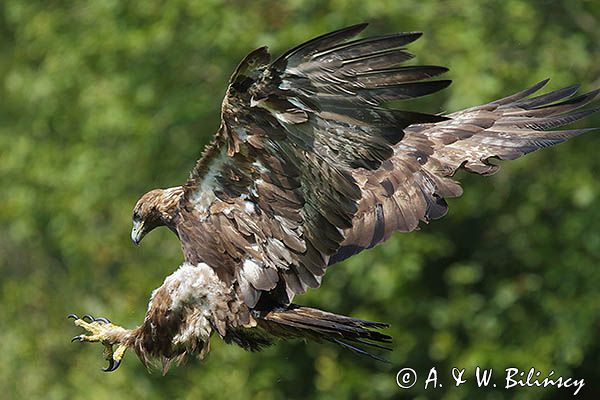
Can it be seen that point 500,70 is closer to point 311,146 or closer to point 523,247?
point 523,247

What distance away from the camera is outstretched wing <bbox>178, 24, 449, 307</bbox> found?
5.20m

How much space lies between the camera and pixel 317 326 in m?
5.76

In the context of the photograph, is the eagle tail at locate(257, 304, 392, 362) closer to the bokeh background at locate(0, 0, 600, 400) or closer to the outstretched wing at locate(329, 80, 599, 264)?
the outstretched wing at locate(329, 80, 599, 264)

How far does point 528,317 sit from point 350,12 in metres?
2.96

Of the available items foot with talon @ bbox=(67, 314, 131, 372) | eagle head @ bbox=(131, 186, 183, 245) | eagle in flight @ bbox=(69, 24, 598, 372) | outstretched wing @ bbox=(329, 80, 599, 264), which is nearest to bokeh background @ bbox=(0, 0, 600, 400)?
outstretched wing @ bbox=(329, 80, 599, 264)

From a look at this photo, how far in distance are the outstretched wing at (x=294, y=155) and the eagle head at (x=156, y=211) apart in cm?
16

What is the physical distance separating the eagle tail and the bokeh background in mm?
3986

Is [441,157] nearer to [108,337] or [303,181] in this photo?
[303,181]

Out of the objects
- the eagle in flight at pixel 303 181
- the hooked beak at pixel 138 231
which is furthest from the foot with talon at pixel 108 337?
the hooked beak at pixel 138 231

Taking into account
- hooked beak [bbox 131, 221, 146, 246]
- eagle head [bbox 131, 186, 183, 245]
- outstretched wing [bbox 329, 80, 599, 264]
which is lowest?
hooked beak [bbox 131, 221, 146, 246]

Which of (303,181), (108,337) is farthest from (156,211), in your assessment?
(303,181)

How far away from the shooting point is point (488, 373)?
1050cm

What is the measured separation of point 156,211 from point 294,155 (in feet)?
3.70

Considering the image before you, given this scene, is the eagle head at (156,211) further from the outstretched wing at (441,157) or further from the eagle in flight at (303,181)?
the outstretched wing at (441,157)
